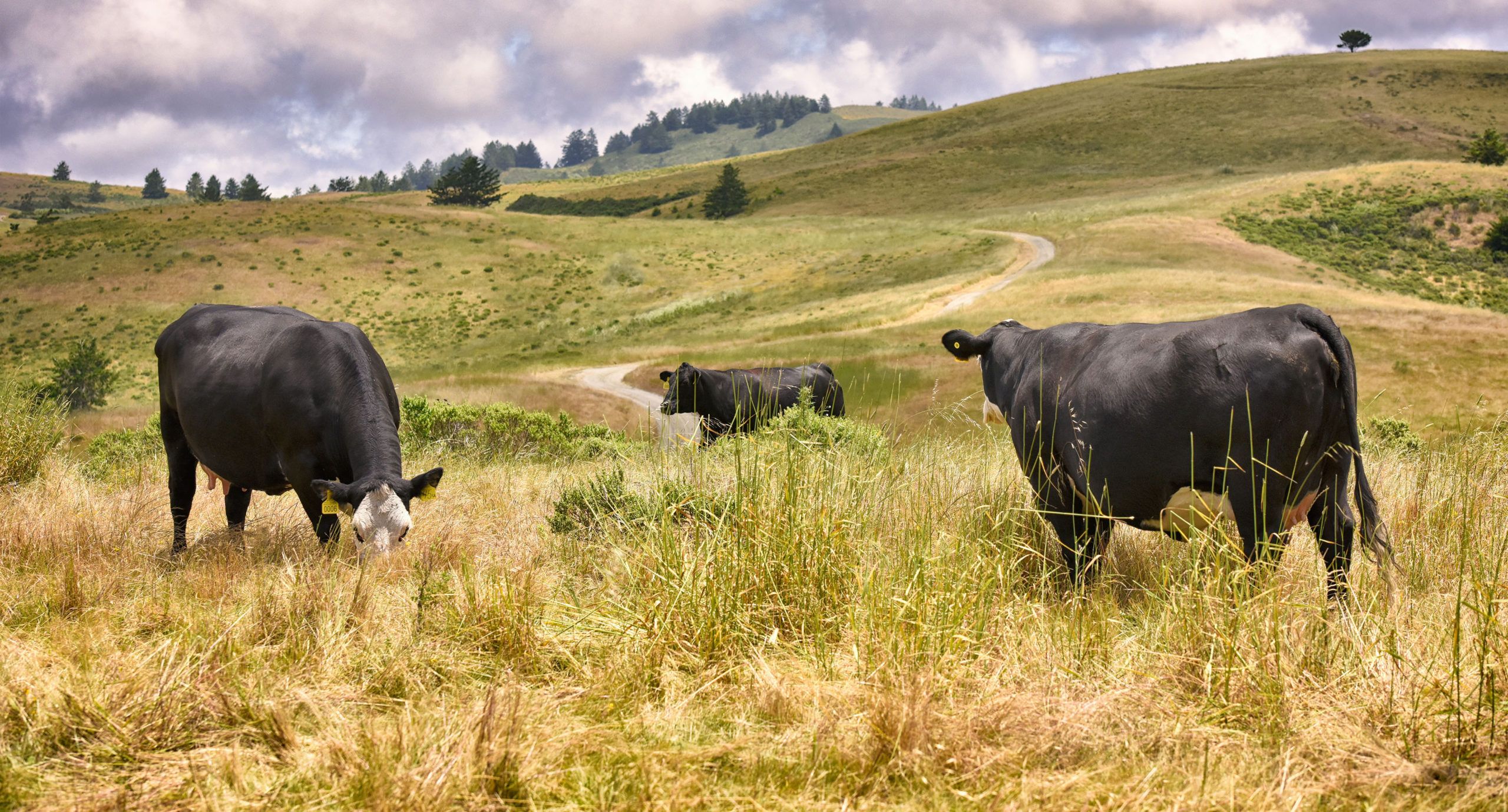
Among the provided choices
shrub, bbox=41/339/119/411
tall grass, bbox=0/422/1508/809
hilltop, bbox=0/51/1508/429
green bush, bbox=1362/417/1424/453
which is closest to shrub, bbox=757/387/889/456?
hilltop, bbox=0/51/1508/429

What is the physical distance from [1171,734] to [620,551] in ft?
8.75

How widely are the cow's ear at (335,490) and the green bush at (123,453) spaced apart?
2.35 meters

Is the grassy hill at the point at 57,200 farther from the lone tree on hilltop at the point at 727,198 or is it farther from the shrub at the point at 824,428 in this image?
the shrub at the point at 824,428

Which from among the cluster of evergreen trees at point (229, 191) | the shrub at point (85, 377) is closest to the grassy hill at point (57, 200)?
the cluster of evergreen trees at point (229, 191)

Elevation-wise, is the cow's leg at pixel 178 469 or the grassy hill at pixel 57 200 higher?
the grassy hill at pixel 57 200

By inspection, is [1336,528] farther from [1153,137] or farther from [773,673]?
[1153,137]

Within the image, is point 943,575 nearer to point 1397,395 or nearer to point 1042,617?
point 1042,617

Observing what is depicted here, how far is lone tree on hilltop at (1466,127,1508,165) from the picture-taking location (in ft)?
255

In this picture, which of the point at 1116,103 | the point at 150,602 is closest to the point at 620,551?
the point at 150,602

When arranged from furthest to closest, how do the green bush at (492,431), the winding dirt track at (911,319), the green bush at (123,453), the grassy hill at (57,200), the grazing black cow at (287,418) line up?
the grassy hill at (57,200), the winding dirt track at (911,319), the green bush at (492,431), the green bush at (123,453), the grazing black cow at (287,418)

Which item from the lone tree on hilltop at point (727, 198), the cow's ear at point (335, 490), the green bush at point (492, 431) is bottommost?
the green bush at point (492, 431)

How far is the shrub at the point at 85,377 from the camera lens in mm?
39125

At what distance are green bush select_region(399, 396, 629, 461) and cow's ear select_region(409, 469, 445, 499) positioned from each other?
23.5ft

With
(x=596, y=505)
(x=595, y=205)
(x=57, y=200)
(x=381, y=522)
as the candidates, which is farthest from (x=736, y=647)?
(x=57, y=200)
